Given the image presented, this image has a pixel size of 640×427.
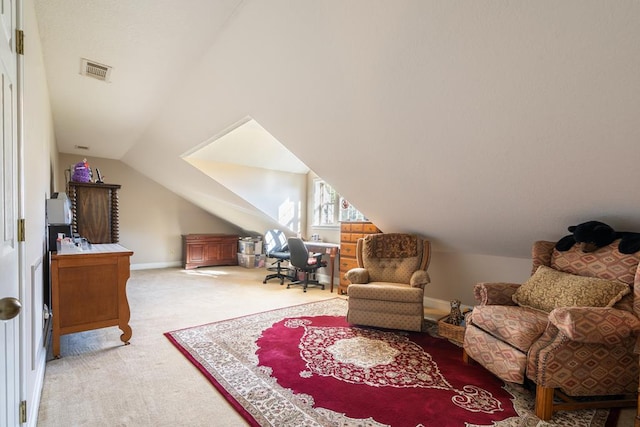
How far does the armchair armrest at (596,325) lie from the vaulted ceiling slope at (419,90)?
83 cm

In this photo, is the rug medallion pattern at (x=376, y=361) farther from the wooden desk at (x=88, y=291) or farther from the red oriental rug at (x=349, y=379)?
the wooden desk at (x=88, y=291)

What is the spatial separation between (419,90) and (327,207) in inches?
158

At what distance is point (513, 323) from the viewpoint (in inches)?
77.9

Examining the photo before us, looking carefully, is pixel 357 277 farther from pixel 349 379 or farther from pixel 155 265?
pixel 155 265

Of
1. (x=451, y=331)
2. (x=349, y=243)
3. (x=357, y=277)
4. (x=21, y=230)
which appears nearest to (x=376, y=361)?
(x=451, y=331)

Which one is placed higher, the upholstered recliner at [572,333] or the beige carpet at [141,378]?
the upholstered recliner at [572,333]

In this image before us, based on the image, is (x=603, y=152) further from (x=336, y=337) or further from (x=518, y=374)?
(x=336, y=337)

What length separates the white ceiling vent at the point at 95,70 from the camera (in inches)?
103

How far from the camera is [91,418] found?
1717mm

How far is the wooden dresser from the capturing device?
171 inches

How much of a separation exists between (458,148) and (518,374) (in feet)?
4.93

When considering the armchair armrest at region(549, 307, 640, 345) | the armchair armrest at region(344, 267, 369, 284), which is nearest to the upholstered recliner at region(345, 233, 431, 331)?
the armchair armrest at region(344, 267, 369, 284)

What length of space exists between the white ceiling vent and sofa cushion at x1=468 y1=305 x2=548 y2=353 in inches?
145

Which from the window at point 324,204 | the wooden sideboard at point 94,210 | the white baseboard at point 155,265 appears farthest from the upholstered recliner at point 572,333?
the white baseboard at point 155,265
